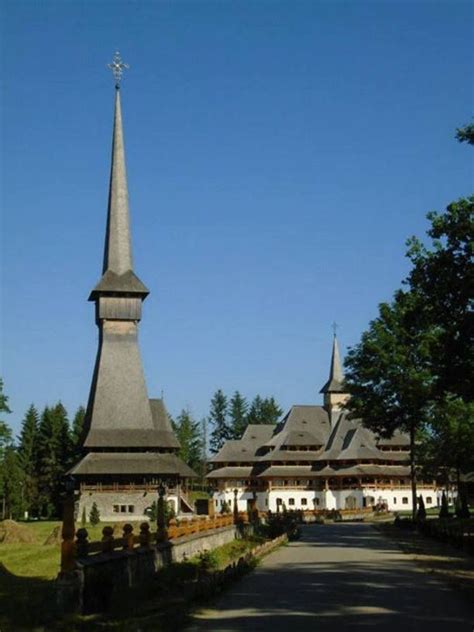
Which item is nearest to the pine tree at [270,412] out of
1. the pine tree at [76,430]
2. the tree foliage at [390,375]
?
the pine tree at [76,430]

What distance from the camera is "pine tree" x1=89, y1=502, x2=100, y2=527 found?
2616 inches

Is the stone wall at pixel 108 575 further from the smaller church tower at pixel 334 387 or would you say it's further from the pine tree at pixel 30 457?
the smaller church tower at pixel 334 387

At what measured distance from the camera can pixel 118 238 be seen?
8050 cm

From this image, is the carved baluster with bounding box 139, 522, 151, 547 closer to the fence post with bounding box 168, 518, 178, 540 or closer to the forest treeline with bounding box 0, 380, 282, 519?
the fence post with bounding box 168, 518, 178, 540

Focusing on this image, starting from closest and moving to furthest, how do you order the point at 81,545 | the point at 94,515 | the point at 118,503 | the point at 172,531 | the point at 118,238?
the point at 81,545, the point at 172,531, the point at 94,515, the point at 118,503, the point at 118,238

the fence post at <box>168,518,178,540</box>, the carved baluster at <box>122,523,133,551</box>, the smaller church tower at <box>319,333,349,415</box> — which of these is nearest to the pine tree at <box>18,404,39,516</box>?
the smaller church tower at <box>319,333,349,415</box>

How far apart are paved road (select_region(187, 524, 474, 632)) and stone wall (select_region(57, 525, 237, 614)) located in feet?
8.08

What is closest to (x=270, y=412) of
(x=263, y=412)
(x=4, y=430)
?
(x=263, y=412)

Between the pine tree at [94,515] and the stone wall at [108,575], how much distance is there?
4049 centimetres

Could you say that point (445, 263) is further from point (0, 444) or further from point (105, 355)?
point (105, 355)

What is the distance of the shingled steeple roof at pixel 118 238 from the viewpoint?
258 feet

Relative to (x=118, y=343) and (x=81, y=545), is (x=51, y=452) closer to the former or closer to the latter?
(x=118, y=343)

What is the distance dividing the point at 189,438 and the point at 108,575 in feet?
384

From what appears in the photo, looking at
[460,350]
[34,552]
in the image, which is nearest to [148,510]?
[34,552]
